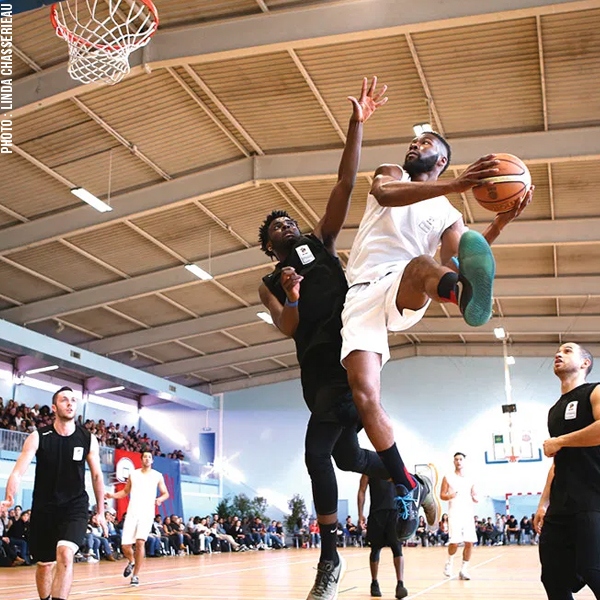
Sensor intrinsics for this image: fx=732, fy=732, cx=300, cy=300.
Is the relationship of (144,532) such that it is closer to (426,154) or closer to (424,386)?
(426,154)

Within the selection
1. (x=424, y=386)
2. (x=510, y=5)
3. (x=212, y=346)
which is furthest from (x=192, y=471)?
(x=510, y=5)

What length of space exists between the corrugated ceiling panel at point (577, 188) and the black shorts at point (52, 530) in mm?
12850

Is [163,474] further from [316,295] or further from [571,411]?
[571,411]

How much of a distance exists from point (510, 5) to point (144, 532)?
8680 millimetres

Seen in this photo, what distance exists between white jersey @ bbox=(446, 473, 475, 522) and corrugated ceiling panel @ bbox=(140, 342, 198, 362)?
17690 mm

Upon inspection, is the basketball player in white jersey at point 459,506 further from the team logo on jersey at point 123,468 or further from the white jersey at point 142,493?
the team logo on jersey at point 123,468

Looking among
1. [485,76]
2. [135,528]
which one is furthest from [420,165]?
[485,76]

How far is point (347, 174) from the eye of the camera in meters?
4.37

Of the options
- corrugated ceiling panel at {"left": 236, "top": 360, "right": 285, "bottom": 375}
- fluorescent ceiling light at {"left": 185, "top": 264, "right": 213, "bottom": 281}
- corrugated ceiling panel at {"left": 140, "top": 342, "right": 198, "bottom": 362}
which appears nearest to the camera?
fluorescent ceiling light at {"left": 185, "top": 264, "right": 213, "bottom": 281}

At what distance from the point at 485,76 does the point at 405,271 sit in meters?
9.93

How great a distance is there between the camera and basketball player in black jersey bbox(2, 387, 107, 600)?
499 cm

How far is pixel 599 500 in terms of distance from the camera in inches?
143

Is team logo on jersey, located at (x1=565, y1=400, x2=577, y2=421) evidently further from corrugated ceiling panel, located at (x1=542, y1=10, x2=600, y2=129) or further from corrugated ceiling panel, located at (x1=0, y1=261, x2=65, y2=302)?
corrugated ceiling panel, located at (x1=0, y1=261, x2=65, y2=302)

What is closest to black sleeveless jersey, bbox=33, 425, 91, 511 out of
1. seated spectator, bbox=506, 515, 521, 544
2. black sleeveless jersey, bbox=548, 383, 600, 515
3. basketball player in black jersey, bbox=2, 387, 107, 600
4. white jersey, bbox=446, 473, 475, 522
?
basketball player in black jersey, bbox=2, 387, 107, 600
